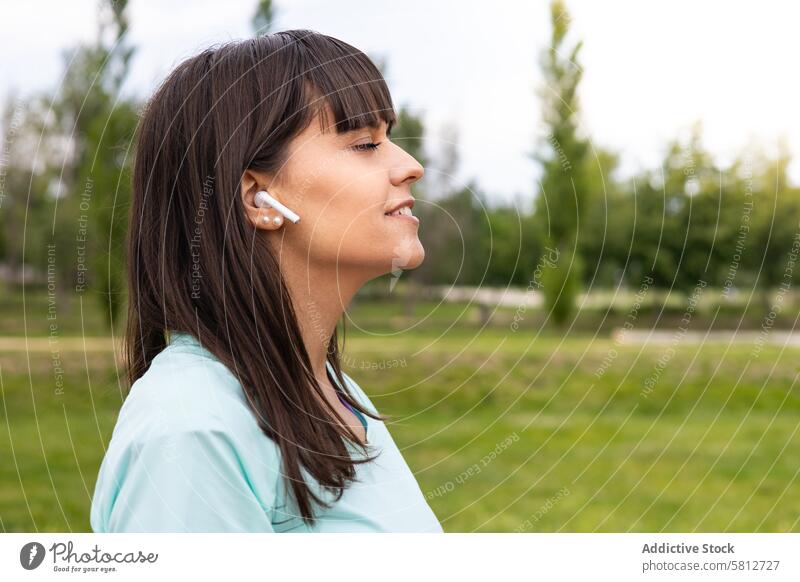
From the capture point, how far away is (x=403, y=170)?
136cm

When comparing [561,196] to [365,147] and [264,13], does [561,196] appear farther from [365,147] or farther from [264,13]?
[365,147]

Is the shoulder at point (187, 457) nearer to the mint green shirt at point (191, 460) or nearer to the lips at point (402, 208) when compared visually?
the mint green shirt at point (191, 460)

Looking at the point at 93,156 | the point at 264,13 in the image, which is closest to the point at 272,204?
the point at 264,13

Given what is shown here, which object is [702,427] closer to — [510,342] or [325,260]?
[510,342]

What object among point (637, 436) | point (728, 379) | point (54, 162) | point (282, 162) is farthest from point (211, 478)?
point (728, 379)

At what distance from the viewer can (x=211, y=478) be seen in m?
1.04

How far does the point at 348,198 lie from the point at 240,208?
16cm

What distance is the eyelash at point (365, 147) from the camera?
133 cm

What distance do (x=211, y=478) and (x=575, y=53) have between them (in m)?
2.86

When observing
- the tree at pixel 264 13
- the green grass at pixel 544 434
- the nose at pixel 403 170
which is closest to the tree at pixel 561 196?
the green grass at pixel 544 434

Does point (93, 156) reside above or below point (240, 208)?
below

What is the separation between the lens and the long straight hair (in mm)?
1226

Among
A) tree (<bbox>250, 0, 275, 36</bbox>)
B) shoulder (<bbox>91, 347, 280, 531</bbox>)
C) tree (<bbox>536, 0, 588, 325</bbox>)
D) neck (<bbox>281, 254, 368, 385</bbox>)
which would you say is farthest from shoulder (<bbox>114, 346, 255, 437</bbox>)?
tree (<bbox>536, 0, 588, 325</bbox>)

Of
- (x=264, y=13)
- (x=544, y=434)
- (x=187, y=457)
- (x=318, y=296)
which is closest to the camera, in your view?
(x=187, y=457)
